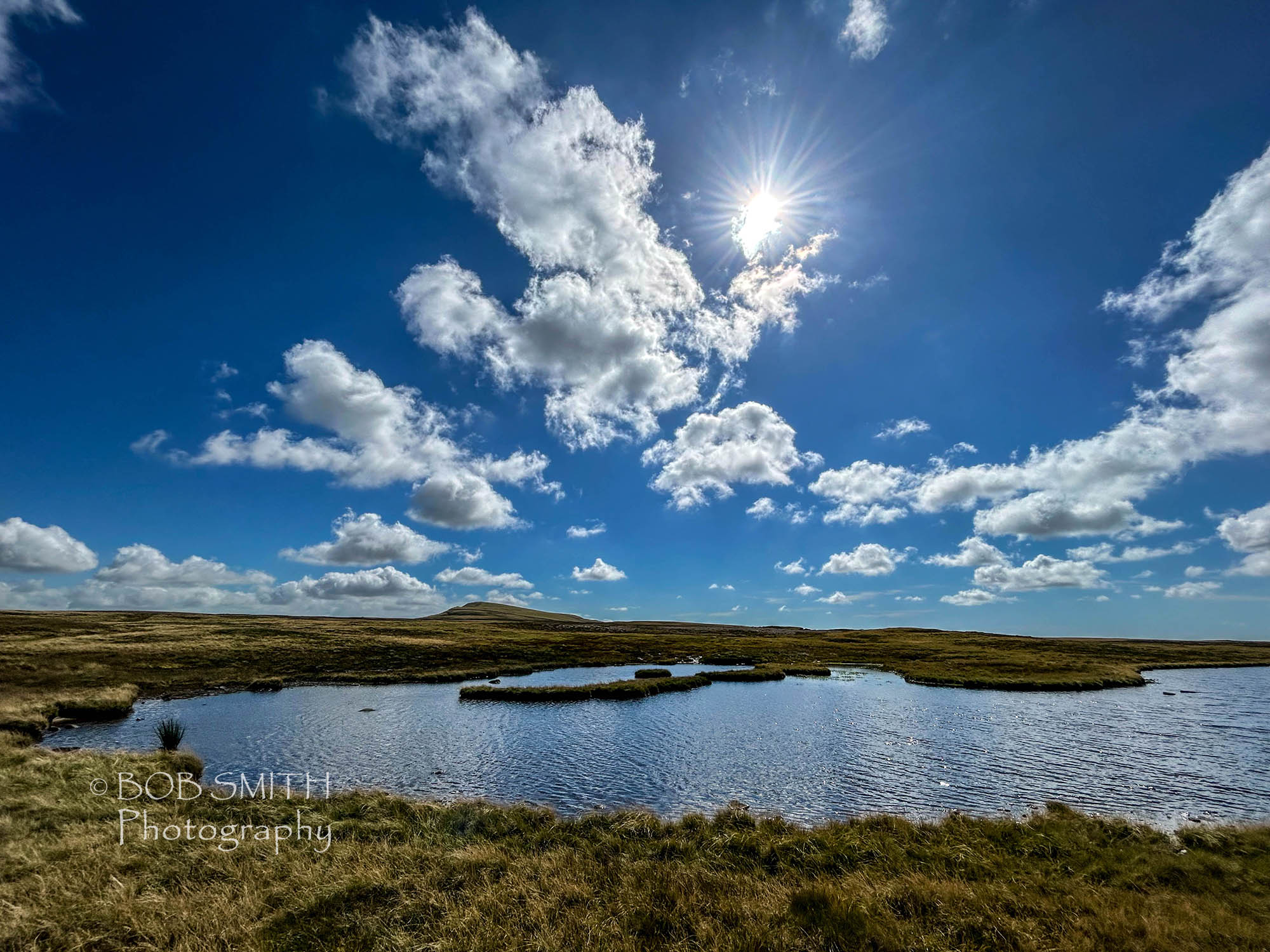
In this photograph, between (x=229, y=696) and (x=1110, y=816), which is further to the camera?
(x=229, y=696)

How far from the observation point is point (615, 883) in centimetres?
1488

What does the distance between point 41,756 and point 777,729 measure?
43934mm

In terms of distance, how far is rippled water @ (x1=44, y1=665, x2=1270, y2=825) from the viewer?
26.2 meters

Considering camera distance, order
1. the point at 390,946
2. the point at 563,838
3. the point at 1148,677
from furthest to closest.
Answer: the point at 1148,677 → the point at 563,838 → the point at 390,946

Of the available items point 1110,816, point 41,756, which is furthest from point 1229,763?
point 41,756

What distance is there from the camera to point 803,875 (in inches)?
625

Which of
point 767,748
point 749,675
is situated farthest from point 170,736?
point 749,675

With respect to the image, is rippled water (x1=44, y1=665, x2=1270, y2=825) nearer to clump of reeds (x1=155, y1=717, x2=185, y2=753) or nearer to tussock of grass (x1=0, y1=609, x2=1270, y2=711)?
clump of reeds (x1=155, y1=717, x2=185, y2=753)

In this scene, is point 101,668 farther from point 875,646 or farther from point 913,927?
point 875,646

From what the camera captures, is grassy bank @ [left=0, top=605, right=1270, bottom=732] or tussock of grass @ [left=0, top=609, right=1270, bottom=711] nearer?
grassy bank @ [left=0, top=605, right=1270, bottom=732]

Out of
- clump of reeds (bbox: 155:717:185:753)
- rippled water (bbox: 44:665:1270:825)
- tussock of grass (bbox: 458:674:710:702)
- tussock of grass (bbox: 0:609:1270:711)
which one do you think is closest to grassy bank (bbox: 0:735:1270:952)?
rippled water (bbox: 44:665:1270:825)

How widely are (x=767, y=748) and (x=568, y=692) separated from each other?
28452 mm

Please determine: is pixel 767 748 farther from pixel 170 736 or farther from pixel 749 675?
pixel 749 675

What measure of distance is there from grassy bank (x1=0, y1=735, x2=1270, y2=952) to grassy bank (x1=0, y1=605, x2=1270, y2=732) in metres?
37.5
